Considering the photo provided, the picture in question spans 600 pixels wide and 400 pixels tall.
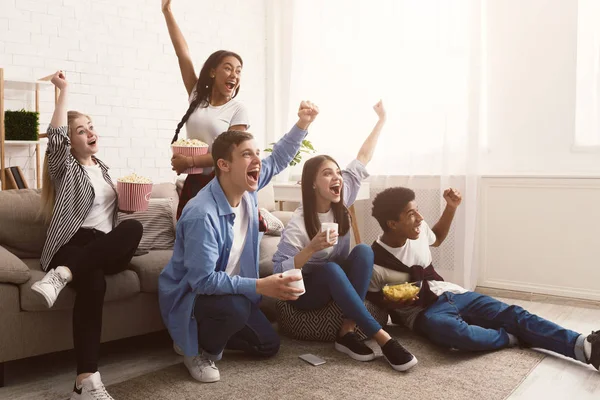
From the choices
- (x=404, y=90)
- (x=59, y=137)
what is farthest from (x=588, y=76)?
(x=59, y=137)

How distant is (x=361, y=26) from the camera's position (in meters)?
4.46

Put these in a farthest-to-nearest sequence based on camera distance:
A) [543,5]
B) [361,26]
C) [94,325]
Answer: [361,26] → [543,5] → [94,325]

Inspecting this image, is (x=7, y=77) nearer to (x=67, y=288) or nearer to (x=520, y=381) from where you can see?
(x=67, y=288)

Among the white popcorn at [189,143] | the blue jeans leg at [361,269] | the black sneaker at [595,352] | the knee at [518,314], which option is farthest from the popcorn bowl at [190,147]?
the black sneaker at [595,352]

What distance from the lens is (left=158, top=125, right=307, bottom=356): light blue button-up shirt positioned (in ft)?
6.80

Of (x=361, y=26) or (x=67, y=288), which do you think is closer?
(x=67, y=288)

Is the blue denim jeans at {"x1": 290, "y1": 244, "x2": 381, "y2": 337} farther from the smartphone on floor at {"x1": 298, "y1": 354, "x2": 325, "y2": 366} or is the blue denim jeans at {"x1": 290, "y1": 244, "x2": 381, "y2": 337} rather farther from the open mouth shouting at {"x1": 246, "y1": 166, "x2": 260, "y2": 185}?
the open mouth shouting at {"x1": 246, "y1": 166, "x2": 260, "y2": 185}

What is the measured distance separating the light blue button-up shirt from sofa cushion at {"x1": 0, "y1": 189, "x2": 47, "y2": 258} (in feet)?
2.19

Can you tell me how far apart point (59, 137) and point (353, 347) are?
1.45m

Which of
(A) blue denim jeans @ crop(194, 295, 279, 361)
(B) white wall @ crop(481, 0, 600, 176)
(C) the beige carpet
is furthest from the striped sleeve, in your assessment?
(B) white wall @ crop(481, 0, 600, 176)

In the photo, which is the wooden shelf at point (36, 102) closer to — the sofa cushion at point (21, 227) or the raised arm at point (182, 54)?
the sofa cushion at point (21, 227)

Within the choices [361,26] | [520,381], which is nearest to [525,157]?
[361,26]

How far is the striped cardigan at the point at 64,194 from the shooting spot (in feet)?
7.16

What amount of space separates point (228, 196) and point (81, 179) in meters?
0.59
